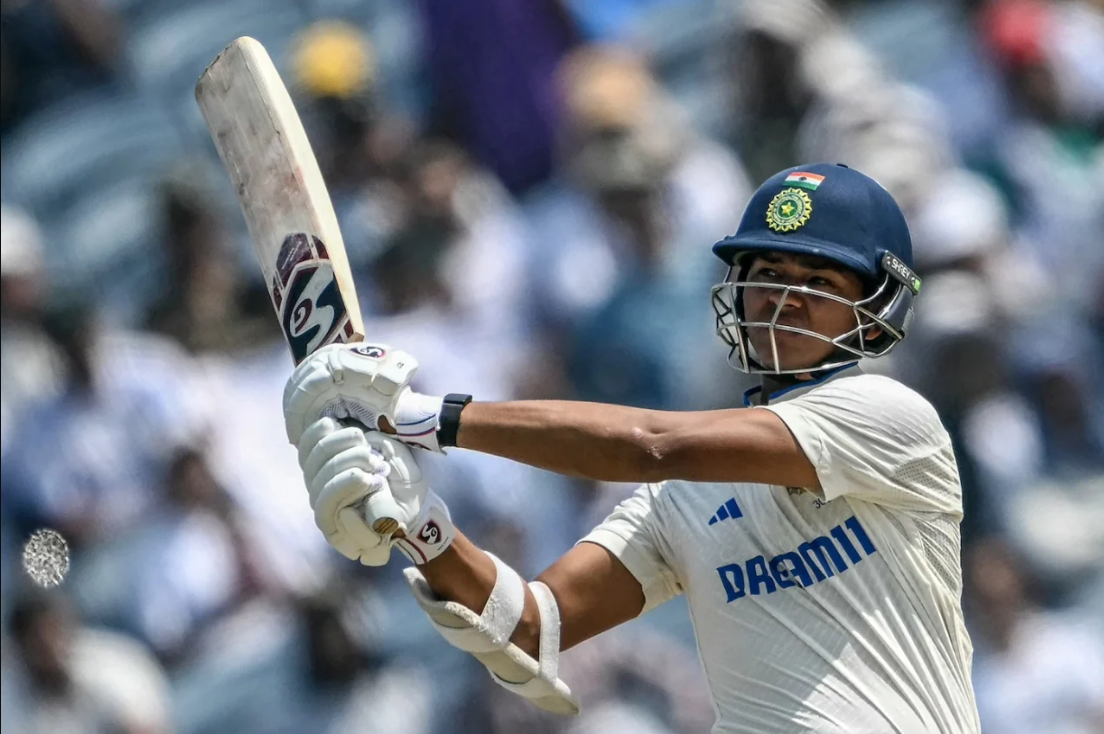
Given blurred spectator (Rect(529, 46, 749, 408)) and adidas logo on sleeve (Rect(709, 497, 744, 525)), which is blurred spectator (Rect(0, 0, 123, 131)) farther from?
adidas logo on sleeve (Rect(709, 497, 744, 525))

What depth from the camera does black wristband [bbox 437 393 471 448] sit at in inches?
Result: 99.3

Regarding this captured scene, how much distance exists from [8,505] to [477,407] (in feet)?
13.1

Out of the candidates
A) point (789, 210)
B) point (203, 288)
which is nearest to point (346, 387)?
point (789, 210)

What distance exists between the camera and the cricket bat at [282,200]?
9.45 feet

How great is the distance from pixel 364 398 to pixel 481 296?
3.58 meters

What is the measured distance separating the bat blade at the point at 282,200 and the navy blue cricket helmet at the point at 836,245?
0.71 meters

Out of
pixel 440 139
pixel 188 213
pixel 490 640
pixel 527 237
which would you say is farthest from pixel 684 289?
pixel 490 640

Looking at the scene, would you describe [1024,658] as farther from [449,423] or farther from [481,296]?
[449,423]

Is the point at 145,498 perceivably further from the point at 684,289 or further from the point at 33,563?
the point at 684,289

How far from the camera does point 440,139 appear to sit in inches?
255

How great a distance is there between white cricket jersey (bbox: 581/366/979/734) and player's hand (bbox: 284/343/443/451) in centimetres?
58

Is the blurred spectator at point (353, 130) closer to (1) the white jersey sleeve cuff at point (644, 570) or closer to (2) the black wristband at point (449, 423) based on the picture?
(1) the white jersey sleeve cuff at point (644, 570)

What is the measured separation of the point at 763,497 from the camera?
2.71m

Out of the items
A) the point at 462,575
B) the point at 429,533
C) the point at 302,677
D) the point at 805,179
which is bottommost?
the point at 302,677
